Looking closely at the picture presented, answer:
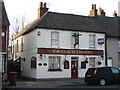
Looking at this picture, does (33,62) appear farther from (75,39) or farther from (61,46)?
(75,39)

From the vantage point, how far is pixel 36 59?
23.1 m

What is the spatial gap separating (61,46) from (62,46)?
5.2 inches

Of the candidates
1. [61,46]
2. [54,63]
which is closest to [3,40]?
[54,63]

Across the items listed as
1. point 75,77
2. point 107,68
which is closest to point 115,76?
point 107,68

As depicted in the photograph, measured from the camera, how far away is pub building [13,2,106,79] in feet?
76.9

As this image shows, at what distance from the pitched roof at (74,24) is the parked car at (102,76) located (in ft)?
24.4

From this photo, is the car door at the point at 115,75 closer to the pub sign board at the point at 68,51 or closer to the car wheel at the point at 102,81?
the car wheel at the point at 102,81

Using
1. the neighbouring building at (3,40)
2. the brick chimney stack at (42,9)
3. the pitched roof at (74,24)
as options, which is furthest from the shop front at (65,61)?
the brick chimney stack at (42,9)

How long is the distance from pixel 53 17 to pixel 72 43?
405cm

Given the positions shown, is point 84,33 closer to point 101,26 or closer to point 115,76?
point 101,26

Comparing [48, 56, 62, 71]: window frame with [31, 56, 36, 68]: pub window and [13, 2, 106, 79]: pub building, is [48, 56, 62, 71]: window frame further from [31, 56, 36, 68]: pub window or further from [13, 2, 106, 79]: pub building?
[31, 56, 36, 68]: pub window

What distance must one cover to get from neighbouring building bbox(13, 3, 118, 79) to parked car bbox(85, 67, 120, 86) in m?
5.44

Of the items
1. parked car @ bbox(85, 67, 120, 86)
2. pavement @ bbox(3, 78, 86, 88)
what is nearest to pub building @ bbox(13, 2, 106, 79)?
pavement @ bbox(3, 78, 86, 88)

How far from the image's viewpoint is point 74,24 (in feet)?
85.8
